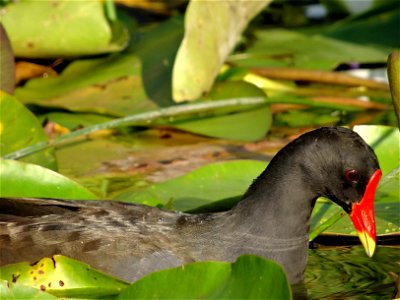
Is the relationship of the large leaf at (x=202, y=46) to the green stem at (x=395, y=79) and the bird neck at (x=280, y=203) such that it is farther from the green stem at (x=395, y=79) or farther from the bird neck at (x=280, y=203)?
the green stem at (x=395, y=79)

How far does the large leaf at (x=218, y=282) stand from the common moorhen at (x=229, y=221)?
0.31 metres

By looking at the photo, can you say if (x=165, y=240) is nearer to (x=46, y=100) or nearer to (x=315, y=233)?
(x=315, y=233)

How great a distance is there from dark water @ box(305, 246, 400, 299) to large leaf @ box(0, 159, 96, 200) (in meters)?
0.67

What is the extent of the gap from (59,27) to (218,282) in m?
2.23

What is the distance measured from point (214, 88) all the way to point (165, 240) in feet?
5.26

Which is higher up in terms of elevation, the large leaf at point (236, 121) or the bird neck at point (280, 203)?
the bird neck at point (280, 203)

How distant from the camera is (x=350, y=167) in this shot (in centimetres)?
277

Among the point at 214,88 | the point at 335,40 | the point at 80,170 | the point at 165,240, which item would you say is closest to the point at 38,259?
the point at 165,240

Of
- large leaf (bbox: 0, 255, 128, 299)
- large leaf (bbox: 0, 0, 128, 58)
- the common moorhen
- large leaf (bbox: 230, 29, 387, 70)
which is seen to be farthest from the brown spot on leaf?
large leaf (bbox: 230, 29, 387, 70)

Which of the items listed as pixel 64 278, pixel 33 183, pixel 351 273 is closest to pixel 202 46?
pixel 33 183

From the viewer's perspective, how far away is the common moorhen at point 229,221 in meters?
2.71

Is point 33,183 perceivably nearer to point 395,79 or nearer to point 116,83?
point 395,79

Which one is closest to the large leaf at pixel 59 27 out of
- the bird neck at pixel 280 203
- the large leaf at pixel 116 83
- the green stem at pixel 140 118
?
the large leaf at pixel 116 83

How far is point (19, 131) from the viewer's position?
3.45 meters
